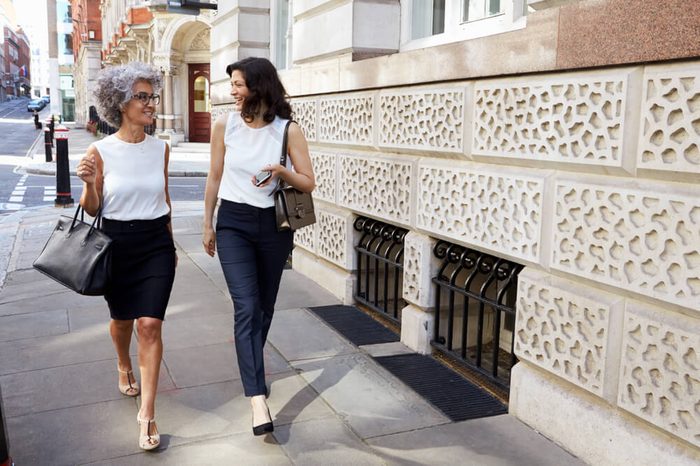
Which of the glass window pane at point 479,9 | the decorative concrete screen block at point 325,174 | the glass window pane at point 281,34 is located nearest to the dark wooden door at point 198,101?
the glass window pane at point 281,34

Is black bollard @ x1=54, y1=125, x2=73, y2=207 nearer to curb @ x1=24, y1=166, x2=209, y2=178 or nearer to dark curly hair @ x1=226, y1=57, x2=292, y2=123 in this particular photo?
curb @ x1=24, y1=166, x2=209, y2=178

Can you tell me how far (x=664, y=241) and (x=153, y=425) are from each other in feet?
8.23

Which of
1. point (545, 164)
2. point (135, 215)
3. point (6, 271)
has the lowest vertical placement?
point (6, 271)

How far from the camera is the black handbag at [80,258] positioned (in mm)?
3463

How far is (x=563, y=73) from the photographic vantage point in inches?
138

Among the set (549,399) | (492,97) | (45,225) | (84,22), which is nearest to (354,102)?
(492,97)

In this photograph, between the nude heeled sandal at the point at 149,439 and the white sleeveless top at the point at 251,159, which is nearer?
the nude heeled sandal at the point at 149,439

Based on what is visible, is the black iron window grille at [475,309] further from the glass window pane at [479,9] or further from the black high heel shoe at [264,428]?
the glass window pane at [479,9]

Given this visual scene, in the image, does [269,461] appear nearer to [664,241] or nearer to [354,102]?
[664,241]

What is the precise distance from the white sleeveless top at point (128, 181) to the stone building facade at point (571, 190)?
1845 mm

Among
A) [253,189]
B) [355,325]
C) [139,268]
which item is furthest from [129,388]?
[355,325]

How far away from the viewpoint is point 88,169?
3.50 m

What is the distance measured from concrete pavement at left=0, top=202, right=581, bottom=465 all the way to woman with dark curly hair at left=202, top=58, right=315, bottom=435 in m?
0.37

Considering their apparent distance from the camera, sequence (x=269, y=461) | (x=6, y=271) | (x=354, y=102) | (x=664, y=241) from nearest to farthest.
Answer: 1. (x=664, y=241)
2. (x=269, y=461)
3. (x=354, y=102)
4. (x=6, y=271)
